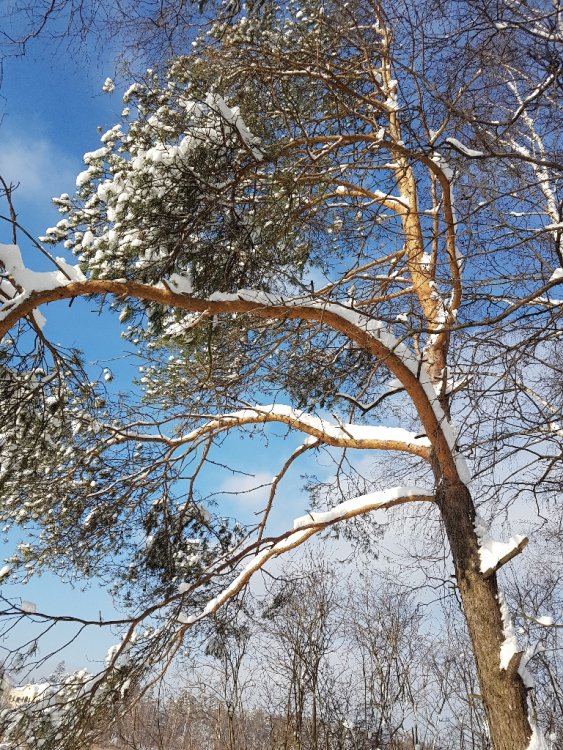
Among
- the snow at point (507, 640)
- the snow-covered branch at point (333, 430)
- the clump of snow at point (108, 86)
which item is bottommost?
the snow at point (507, 640)

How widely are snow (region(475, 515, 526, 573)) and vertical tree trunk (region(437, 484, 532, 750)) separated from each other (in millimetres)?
54

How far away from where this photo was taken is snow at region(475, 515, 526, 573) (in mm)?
4674

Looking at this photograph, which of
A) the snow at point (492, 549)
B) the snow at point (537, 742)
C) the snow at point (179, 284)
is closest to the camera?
the snow at point (179, 284)

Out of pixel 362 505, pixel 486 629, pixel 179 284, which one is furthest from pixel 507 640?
pixel 179 284

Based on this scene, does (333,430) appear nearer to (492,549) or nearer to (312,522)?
(312,522)

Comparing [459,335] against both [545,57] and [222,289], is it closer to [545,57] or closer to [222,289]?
[545,57]

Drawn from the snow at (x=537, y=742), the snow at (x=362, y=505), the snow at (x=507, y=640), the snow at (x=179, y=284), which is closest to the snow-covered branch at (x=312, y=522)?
the snow at (x=362, y=505)

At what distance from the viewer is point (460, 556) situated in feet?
16.4

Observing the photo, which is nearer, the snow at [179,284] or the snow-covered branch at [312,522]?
the snow at [179,284]

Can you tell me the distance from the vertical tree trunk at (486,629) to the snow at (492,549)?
5 cm

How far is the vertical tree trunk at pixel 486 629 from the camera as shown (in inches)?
167

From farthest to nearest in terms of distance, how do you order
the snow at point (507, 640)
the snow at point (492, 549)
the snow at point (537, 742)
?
1. the snow at point (492, 549)
2. the snow at point (507, 640)
3. the snow at point (537, 742)

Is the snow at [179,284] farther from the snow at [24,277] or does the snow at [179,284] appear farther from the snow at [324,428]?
the snow at [324,428]

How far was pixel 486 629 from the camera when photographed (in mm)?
4633
